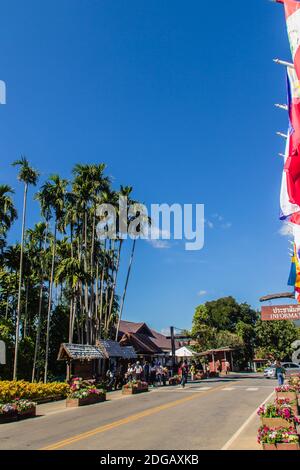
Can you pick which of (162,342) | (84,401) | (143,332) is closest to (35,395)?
(84,401)

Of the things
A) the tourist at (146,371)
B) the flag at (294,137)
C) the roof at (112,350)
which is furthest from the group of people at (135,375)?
the flag at (294,137)

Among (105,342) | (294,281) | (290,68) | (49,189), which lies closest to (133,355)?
(105,342)

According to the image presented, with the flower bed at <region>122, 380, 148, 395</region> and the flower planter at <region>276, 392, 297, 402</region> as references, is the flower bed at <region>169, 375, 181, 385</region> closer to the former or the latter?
the flower bed at <region>122, 380, 148, 395</region>

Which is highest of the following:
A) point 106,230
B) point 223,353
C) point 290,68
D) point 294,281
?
point 106,230

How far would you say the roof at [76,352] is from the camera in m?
27.8

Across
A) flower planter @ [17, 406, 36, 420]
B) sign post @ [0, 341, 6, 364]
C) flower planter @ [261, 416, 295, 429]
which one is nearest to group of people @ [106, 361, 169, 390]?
sign post @ [0, 341, 6, 364]

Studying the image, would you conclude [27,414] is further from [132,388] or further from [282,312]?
[282,312]

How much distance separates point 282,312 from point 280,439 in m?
15.1

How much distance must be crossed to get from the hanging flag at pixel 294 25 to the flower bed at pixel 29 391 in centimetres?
1928

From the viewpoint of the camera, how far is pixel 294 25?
321 inches

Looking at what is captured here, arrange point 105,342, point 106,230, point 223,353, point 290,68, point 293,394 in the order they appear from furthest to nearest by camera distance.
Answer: point 223,353 < point 106,230 < point 105,342 < point 293,394 < point 290,68
